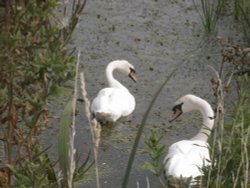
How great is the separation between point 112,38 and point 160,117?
175 cm

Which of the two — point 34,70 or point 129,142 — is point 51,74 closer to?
point 34,70

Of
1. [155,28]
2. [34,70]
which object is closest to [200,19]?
[155,28]

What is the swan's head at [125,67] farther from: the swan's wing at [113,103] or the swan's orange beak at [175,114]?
the swan's orange beak at [175,114]

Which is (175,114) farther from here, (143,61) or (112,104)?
(143,61)

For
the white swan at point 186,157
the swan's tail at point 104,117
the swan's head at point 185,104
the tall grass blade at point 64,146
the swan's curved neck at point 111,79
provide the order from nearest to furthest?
the tall grass blade at point 64,146
the white swan at point 186,157
the swan's head at point 185,104
the swan's tail at point 104,117
the swan's curved neck at point 111,79

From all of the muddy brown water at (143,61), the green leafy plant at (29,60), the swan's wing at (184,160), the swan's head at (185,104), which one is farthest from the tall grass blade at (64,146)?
the swan's head at (185,104)

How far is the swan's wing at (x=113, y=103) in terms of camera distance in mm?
5871

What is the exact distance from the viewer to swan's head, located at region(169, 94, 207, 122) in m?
5.68

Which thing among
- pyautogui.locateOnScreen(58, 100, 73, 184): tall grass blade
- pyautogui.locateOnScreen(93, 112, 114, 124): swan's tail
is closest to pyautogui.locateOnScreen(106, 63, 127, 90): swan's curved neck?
pyautogui.locateOnScreen(93, 112, 114, 124): swan's tail

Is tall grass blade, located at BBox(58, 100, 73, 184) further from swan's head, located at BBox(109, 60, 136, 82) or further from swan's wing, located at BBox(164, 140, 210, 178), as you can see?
swan's head, located at BBox(109, 60, 136, 82)

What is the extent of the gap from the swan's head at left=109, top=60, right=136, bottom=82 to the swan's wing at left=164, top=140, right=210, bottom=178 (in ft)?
5.25

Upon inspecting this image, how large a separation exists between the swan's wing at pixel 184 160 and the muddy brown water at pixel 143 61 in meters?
0.25

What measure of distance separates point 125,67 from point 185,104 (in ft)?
3.02

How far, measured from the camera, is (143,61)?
697cm
